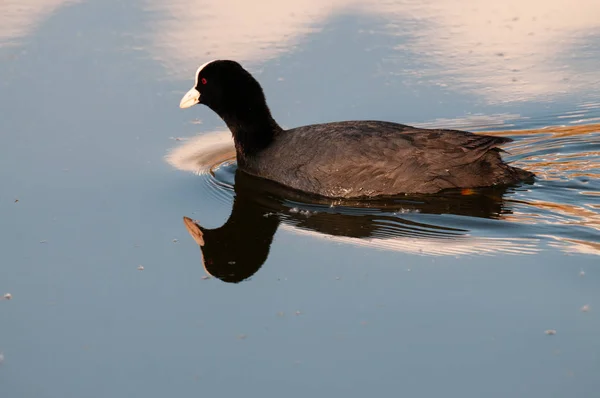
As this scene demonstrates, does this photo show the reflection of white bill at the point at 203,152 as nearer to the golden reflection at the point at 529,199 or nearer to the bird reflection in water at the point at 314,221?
the golden reflection at the point at 529,199

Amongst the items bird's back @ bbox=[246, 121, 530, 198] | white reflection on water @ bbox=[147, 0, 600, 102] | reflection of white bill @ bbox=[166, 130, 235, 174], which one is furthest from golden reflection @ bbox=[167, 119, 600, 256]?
white reflection on water @ bbox=[147, 0, 600, 102]

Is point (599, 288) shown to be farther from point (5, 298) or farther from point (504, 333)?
point (5, 298)

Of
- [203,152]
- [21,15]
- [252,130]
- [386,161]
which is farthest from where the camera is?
[21,15]

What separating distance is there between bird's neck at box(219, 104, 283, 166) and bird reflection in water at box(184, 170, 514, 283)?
0.34m

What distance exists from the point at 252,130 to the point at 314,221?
1494 mm

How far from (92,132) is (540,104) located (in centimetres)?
422

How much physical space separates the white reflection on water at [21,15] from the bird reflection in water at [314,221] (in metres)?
4.16

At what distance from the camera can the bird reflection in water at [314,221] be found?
677 centimetres

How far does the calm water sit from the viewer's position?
521 cm

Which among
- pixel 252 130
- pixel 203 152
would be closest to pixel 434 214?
pixel 252 130

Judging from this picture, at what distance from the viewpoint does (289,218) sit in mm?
7465

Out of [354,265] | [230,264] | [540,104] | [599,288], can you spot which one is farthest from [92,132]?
[599,288]

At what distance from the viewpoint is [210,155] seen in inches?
349

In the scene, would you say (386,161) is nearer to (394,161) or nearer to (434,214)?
(394,161)
